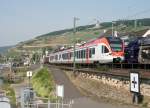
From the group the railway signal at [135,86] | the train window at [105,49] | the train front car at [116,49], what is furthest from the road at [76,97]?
the train front car at [116,49]

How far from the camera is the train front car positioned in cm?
4669

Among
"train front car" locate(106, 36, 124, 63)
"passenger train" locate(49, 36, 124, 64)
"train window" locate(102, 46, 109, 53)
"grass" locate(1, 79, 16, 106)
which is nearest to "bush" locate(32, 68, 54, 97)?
"grass" locate(1, 79, 16, 106)

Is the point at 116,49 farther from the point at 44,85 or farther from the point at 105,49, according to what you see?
the point at 44,85

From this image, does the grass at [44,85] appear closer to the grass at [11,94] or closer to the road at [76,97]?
the road at [76,97]

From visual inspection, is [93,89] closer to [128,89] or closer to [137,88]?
[128,89]

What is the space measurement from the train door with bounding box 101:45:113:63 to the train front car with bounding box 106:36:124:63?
0.41 meters

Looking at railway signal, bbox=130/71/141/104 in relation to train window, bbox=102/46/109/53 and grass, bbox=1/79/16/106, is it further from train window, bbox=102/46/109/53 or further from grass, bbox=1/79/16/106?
train window, bbox=102/46/109/53

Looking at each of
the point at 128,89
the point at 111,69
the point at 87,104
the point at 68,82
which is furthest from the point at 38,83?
the point at 128,89

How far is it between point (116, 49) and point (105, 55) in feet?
4.45

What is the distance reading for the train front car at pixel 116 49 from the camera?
46.7 m

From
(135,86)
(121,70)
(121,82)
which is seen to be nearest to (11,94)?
(121,70)

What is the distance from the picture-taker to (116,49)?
4716cm

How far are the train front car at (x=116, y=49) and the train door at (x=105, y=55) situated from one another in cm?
41

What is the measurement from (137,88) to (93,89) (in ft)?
42.5
